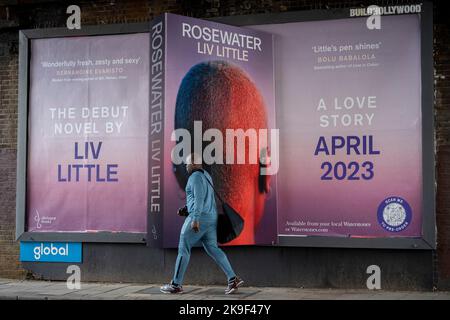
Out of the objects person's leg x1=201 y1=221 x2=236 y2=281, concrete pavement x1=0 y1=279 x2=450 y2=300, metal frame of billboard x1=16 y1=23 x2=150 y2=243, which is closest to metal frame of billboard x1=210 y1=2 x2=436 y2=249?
concrete pavement x1=0 y1=279 x2=450 y2=300

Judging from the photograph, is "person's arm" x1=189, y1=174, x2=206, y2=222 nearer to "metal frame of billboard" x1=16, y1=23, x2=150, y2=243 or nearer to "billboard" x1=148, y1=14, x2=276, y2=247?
"billboard" x1=148, y1=14, x2=276, y2=247

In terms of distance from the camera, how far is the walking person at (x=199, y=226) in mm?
10352

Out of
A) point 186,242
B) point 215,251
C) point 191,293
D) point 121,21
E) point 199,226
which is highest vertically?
point 121,21

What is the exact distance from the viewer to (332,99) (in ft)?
37.0

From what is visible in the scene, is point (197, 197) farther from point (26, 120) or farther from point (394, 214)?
point (26, 120)

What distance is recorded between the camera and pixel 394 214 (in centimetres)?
1094

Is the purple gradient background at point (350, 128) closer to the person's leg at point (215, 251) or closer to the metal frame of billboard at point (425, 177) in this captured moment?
the metal frame of billboard at point (425, 177)

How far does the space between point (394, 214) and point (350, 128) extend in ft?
4.82

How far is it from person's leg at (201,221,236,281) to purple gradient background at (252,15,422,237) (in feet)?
4.29

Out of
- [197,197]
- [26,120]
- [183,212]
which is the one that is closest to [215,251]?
[183,212]

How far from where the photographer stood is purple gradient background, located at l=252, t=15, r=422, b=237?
35.9ft

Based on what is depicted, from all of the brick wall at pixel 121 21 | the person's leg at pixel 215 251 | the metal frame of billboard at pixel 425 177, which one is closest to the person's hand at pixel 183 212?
the person's leg at pixel 215 251
